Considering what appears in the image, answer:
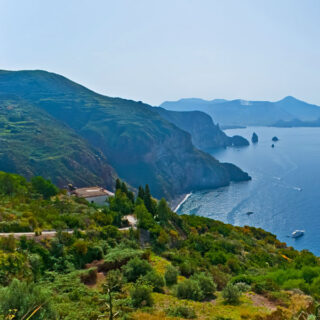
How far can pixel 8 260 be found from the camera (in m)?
17.4

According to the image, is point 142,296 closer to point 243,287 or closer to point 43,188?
point 243,287

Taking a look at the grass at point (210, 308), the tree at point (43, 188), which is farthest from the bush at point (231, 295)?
the tree at point (43, 188)

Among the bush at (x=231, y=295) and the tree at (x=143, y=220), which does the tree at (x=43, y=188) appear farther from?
the bush at (x=231, y=295)

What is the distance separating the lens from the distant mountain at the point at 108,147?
384 ft

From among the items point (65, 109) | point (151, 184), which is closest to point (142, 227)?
point (151, 184)

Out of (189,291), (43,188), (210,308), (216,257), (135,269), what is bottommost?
(216,257)

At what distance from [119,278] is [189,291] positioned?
480 centimetres

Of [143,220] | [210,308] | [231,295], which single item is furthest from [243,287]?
[143,220]

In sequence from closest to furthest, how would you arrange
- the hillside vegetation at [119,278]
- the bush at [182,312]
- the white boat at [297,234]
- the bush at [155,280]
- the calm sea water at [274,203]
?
1. the hillside vegetation at [119,278]
2. the bush at [182,312]
3. the bush at [155,280]
4. the white boat at [297,234]
5. the calm sea water at [274,203]

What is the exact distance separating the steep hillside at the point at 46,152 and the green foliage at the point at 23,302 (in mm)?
96654

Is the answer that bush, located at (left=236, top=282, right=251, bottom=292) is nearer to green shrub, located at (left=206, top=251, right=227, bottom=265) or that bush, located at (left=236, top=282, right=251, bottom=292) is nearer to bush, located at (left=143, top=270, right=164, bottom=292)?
bush, located at (left=143, top=270, right=164, bottom=292)

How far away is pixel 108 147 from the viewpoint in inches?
6550

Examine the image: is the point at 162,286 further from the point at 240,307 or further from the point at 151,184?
the point at 151,184

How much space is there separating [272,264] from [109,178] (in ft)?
331
